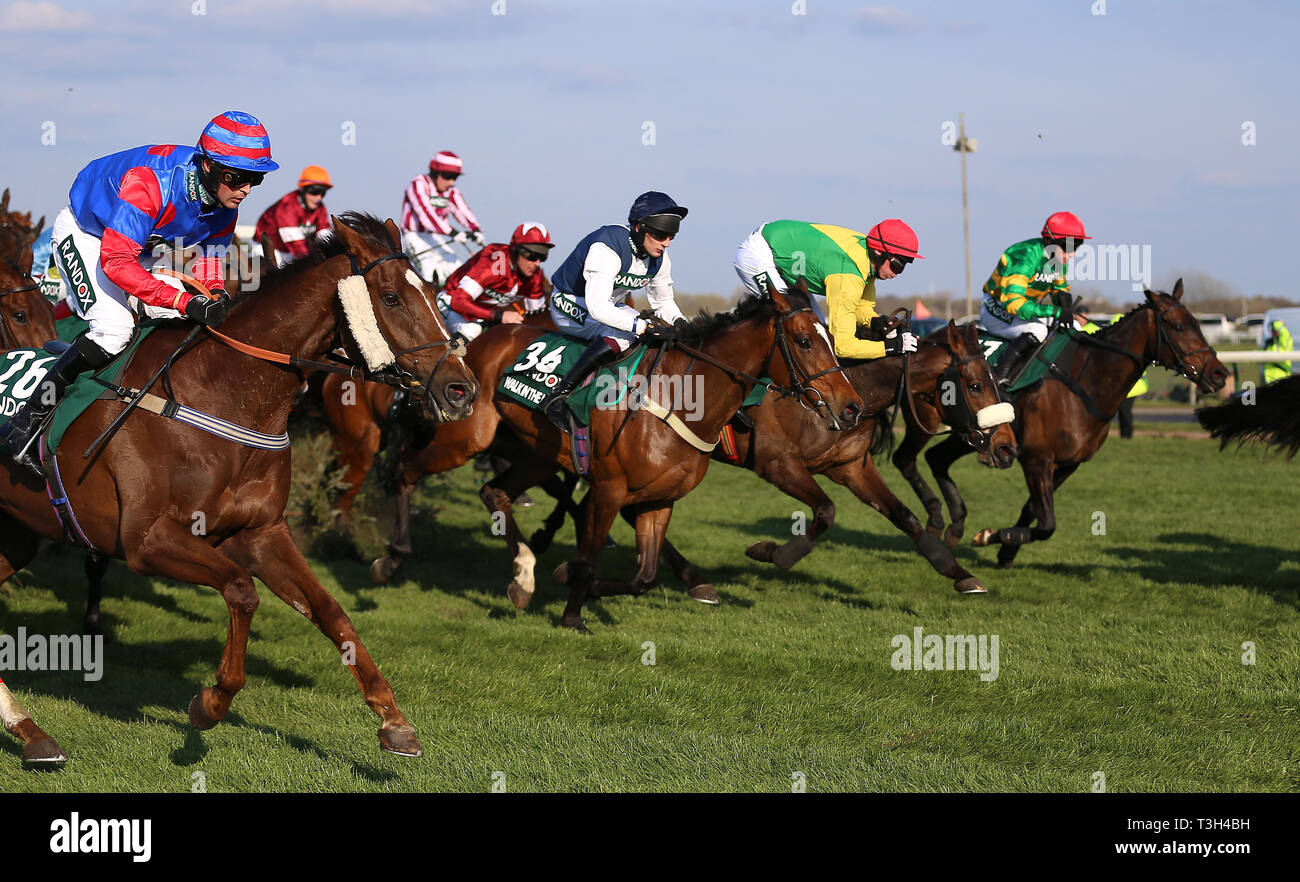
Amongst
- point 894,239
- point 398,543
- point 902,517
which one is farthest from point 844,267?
point 398,543

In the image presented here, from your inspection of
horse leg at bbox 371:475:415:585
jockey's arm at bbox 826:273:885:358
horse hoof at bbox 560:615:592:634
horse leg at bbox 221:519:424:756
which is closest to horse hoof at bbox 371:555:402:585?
horse leg at bbox 371:475:415:585

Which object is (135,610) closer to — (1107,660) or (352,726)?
(352,726)

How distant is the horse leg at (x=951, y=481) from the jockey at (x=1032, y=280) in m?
0.85

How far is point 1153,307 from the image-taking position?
8688 millimetres

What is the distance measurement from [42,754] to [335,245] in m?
2.10

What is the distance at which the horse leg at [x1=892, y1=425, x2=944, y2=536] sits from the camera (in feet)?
29.7

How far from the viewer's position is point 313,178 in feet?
33.9

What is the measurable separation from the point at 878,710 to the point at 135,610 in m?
4.53

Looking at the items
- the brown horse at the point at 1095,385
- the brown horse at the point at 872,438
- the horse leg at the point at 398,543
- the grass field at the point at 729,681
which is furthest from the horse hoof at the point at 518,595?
the brown horse at the point at 1095,385

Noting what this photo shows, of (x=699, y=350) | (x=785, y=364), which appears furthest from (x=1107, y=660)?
(x=699, y=350)

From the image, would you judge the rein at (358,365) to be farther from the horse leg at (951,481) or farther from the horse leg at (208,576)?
the horse leg at (951,481)

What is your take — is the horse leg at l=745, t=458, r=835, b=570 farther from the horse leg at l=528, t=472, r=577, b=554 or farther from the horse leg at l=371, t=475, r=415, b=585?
the horse leg at l=371, t=475, r=415, b=585

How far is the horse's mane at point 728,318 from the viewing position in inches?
259

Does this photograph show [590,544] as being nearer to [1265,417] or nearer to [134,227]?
[134,227]
